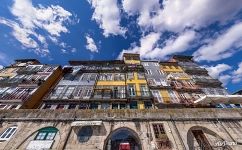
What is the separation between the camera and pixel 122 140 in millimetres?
16531

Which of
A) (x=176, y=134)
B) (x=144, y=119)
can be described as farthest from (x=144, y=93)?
(x=176, y=134)

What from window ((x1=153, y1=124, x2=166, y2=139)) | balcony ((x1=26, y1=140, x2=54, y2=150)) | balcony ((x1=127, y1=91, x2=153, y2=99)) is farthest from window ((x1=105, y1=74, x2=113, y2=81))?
balcony ((x1=26, y1=140, x2=54, y2=150))

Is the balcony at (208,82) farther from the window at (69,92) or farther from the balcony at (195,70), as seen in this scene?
the window at (69,92)

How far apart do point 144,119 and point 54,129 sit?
954 centimetres

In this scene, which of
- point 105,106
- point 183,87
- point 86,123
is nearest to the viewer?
point 86,123

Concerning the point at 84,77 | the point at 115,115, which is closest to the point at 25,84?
the point at 84,77

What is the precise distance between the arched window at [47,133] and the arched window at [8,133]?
8.51 feet

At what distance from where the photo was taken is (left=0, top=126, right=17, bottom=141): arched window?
16080 mm

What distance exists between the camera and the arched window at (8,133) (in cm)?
1608

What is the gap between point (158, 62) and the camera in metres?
36.4

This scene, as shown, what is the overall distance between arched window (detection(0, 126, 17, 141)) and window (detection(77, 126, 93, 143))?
676 cm

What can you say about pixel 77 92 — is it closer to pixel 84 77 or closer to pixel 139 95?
pixel 84 77

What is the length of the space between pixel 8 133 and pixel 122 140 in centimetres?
1147

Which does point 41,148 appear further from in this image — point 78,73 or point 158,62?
point 158,62
